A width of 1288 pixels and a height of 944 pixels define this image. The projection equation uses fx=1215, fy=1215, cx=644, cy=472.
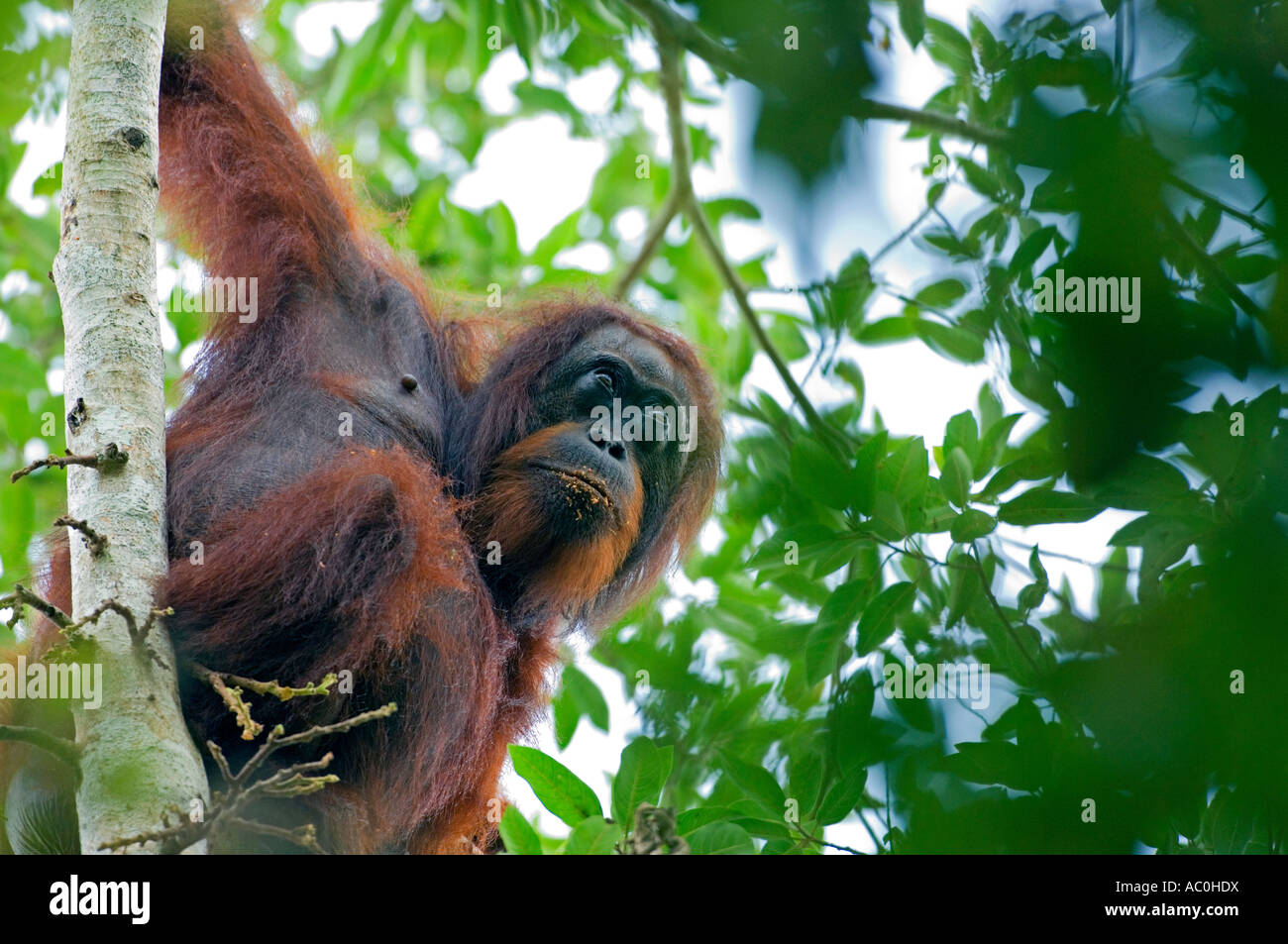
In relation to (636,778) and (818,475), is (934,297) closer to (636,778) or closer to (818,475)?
(818,475)

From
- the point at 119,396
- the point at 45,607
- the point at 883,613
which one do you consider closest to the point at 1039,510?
the point at 883,613

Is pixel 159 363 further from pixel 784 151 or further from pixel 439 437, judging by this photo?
pixel 784 151

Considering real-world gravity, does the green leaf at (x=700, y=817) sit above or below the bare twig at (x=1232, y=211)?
below

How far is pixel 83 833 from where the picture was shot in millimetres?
2277

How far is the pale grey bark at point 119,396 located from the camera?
7.68 ft

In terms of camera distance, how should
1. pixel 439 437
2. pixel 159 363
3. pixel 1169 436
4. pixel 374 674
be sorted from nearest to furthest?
pixel 1169 436
pixel 159 363
pixel 374 674
pixel 439 437

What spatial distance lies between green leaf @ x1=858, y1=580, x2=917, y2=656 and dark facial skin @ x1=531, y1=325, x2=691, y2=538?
1.05 metres

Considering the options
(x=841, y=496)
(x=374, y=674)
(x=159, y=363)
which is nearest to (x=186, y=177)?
(x=159, y=363)

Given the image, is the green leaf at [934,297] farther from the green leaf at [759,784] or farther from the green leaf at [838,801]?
the green leaf at [759,784]

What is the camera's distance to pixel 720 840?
10.0ft

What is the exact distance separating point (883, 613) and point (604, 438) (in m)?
1.32

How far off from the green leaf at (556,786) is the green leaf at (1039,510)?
53.5 inches

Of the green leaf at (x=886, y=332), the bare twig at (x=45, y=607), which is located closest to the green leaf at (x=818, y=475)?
the green leaf at (x=886, y=332)

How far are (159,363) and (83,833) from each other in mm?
1155
